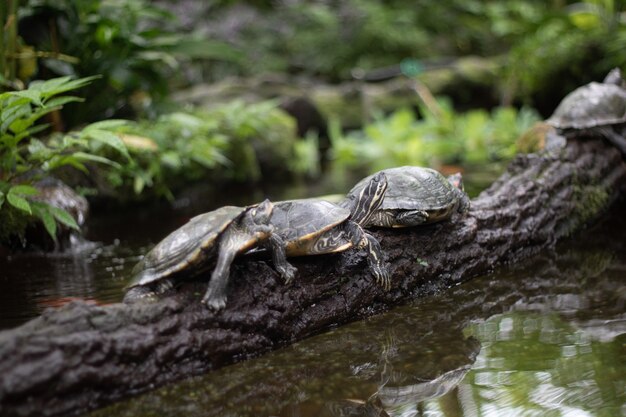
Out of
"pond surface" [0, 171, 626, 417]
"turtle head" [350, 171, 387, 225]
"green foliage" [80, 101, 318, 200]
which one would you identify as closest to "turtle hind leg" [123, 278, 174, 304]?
"pond surface" [0, 171, 626, 417]

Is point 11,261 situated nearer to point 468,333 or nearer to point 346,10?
point 468,333

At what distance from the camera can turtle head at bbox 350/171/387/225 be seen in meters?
3.23

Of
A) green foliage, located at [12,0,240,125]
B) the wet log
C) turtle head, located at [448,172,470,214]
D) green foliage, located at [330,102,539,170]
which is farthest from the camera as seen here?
green foliage, located at [330,102,539,170]

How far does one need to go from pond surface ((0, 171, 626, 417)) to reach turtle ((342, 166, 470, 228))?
0.49 meters

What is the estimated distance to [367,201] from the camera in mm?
3227

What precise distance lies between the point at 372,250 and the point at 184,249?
1029mm

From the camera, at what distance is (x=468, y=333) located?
2977 mm

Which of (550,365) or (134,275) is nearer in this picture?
(550,365)

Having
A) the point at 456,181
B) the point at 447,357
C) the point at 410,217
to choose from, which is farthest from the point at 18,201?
the point at 456,181

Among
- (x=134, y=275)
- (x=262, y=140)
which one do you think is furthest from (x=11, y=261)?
(x=262, y=140)

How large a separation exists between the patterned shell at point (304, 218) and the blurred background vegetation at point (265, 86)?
4.55 feet

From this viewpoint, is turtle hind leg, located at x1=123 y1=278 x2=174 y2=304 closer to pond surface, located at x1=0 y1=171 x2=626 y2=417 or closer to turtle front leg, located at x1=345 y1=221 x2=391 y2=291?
pond surface, located at x1=0 y1=171 x2=626 y2=417

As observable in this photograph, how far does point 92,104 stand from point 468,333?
4.91 m

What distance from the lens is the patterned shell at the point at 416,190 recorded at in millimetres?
3383
